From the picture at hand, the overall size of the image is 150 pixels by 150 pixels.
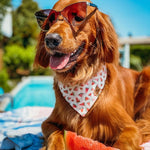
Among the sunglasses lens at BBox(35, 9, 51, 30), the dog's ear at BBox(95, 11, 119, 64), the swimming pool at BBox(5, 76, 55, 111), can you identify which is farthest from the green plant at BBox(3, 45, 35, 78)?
the dog's ear at BBox(95, 11, 119, 64)

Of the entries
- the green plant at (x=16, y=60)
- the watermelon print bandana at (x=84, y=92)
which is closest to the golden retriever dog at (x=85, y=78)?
the watermelon print bandana at (x=84, y=92)

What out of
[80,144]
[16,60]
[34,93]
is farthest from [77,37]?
[16,60]

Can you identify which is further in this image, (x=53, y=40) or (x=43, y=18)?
(x=43, y=18)

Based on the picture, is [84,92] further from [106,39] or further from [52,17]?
[52,17]

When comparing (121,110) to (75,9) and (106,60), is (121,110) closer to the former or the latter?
(106,60)

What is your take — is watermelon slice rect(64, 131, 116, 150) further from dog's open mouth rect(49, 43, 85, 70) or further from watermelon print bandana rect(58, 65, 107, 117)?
dog's open mouth rect(49, 43, 85, 70)

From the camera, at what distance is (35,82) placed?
41.0 feet

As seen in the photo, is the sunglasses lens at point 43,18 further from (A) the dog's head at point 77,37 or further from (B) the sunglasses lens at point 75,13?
(B) the sunglasses lens at point 75,13

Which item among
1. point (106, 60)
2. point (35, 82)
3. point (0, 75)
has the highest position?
point (106, 60)

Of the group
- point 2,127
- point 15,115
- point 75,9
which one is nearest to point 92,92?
point 75,9

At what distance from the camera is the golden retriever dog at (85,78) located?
2.00m

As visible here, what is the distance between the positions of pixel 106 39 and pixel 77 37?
13.5 inches

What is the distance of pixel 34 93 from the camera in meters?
9.84

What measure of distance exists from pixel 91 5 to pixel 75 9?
0.17 m
